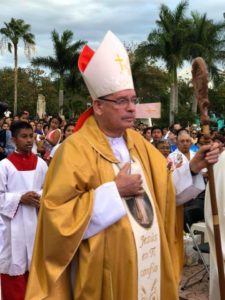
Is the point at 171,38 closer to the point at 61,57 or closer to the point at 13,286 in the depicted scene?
the point at 61,57

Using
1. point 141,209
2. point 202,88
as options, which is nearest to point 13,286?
point 141,209

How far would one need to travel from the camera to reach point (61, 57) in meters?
33.2

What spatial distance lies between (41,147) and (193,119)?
22.2m

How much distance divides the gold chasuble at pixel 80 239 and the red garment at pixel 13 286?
6.70 ft

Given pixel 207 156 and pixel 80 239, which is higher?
pixel 207 156

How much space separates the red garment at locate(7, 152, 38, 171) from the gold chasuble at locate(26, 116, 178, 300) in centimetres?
195

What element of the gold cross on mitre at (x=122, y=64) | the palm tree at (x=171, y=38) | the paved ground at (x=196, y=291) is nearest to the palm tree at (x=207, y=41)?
the palm tree at (x=171, y=38)

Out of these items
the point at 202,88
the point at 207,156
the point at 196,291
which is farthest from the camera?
Answer: the point at 196,291

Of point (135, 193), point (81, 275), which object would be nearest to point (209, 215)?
point (135, 193)

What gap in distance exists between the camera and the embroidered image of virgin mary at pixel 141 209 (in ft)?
9.32

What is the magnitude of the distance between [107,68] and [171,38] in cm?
2800

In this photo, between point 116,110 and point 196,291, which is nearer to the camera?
point 116,110

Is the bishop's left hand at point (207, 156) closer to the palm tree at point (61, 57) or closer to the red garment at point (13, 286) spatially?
the red garment at point (13, 286)

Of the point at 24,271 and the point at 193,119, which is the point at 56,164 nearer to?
the point at 24,271
